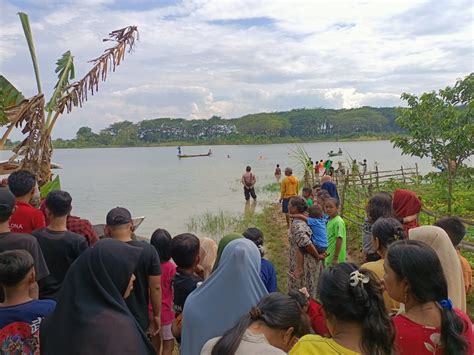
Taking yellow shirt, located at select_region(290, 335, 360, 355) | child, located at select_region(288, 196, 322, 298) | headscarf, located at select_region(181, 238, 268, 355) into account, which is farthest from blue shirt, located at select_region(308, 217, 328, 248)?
yellow shirt, located at select_region(290, 335, 360, 355)

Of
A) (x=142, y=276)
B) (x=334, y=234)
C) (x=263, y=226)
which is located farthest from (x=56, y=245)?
(x=263, y=226)

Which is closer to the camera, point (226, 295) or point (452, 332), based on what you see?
point (452, 332)

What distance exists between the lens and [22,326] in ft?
7.17

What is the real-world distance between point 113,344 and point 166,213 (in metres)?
14.7

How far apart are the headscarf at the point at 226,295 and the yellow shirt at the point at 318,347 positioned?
0.58 meters

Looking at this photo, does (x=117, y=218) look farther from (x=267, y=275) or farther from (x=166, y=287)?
(x=267, y=275)

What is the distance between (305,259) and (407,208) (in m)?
1.12

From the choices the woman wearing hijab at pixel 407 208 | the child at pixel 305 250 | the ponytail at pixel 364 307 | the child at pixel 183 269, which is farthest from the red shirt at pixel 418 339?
the child at pixel 305 250

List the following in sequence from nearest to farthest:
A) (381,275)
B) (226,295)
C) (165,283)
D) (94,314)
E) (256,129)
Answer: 1. (94,314)
2. (226,295)
3. (381,275)
4. (165,283)
5. (256,129)

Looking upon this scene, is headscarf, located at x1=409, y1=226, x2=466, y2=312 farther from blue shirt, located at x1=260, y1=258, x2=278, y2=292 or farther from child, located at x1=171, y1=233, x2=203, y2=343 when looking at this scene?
child, located at x1=171, y1=233, x2=203, y2=343

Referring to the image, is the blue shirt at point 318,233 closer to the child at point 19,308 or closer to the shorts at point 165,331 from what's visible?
the shorts at point 165,331

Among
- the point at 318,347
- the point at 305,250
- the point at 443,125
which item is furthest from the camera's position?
the point at 443,125

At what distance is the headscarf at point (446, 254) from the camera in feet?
7.66

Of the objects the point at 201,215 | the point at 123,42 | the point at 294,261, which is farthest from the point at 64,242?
the point at 201,215
